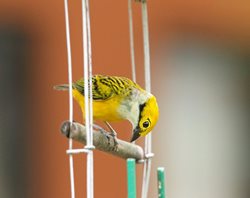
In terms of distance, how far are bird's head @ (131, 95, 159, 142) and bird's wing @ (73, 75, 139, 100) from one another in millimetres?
158

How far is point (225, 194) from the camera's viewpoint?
690 cm

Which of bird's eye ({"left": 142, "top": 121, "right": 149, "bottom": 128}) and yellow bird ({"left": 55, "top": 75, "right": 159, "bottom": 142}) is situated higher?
yellow bird ({"left": 55, "top": 75, "right": 159, "bottom": 142})

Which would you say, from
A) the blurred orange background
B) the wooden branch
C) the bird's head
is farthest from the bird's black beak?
the blurred orange background

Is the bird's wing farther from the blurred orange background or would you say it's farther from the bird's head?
the blurred orange background

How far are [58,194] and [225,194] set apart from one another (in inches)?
63.4

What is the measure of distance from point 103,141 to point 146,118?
0.43 metres

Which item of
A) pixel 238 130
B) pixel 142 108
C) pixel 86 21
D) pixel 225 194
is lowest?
pixel 225 194

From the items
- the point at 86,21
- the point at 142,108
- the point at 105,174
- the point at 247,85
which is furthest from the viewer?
the point at 247,85

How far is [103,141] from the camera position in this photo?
8.59 ft

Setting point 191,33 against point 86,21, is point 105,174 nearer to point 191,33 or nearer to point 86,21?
point 191,33

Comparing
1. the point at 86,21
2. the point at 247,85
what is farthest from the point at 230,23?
the point at 86,21

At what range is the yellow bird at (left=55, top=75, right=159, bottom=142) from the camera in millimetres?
3117

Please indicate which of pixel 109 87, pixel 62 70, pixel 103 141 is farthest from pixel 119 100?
pixel 62 70

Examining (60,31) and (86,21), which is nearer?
(86,21)
